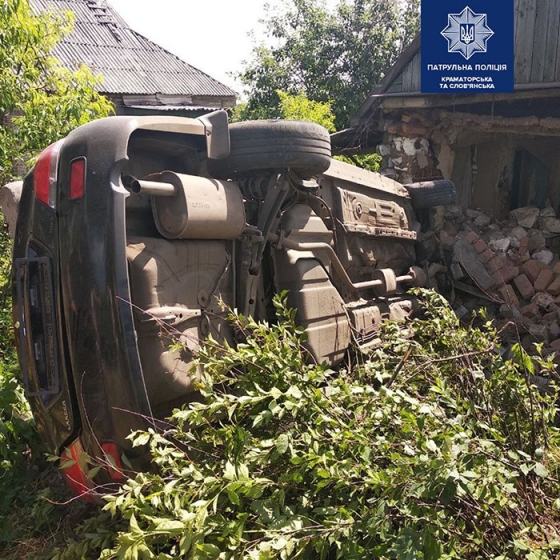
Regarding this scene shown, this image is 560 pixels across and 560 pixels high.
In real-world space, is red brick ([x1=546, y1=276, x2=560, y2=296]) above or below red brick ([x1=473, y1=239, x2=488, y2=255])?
below

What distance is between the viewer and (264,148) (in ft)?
12.5

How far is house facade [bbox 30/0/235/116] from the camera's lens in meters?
13.6

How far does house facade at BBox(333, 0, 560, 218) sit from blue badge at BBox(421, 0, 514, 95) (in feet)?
0.48

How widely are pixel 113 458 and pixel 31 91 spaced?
4.47m

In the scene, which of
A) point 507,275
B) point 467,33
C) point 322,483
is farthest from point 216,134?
point 467,33

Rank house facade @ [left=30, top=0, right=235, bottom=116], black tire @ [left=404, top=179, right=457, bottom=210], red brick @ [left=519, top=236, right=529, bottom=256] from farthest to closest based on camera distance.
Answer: house facade @ [left=30, top=0, right=235, bottom=116]
red brick @ [left=519, top=236, right=529, bottom=256]
black tire @ [left=404, top=179, right=457, bottom=210]

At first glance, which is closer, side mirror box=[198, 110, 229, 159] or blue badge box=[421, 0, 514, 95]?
side mirror box=[198, 110, 229, 159]

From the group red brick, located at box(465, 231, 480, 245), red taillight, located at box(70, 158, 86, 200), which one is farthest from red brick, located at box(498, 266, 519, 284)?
red taillight, located at box(70, 158, 86, 200)

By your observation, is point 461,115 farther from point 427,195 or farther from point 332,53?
point 332,53

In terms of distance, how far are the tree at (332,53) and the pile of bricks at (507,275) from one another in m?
11.8

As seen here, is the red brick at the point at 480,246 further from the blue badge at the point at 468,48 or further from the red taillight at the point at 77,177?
the red taillight at the point at 77,177

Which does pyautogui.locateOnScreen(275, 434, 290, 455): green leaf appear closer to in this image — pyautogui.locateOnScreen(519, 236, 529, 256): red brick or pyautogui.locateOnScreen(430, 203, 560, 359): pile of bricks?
pyautogui.locateOnScreen(430, 203, 560, 359): pile of bricks

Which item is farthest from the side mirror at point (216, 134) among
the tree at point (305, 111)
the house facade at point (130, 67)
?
the tree at point (305, 111)

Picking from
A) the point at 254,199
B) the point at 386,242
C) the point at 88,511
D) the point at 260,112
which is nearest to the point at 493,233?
the point at 386,242
